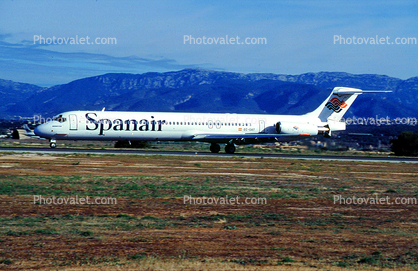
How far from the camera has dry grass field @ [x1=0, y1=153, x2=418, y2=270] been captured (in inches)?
454

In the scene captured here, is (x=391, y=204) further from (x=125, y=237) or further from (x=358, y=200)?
(x=125, y=237)

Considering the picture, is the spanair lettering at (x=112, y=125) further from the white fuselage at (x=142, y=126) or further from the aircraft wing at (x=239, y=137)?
the aircraft wing at (x=239, y=137)

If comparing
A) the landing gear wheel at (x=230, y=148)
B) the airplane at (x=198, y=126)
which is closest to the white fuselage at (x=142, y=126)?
the airplane at (x=198, y=126)

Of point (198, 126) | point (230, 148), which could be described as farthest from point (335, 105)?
point (198, 126)

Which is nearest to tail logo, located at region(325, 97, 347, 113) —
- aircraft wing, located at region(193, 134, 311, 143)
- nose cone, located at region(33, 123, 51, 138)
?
aircraft wing, located at region(193, 134, 311, 143)

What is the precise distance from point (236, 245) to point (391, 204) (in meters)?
10.7

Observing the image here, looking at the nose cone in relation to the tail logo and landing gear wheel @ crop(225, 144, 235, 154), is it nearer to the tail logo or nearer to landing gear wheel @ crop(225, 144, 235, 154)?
landing gear wheel @ crop(225, 144, 235, 154)

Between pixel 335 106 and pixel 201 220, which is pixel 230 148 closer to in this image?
pixel 335 106

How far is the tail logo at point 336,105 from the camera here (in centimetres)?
5378

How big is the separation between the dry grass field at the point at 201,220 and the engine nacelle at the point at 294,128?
1957 cm

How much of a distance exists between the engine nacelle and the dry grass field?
1957 cm

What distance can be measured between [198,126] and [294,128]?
33.3 ft

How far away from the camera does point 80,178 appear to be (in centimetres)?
2597

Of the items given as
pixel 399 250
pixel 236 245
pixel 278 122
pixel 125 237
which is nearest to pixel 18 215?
pixel 125 237
